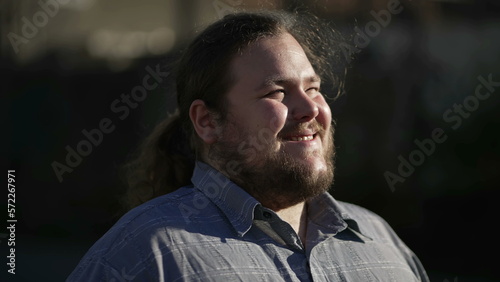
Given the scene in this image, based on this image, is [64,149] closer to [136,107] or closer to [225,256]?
[136,107]

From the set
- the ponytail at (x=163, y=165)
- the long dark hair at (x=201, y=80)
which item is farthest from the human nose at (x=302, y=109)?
the ponytail at (x=163, y=165)

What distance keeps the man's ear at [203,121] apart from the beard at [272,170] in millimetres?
57

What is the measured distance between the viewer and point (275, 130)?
2.30 meters

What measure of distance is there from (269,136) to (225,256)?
0.44m

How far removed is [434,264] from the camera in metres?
5.11

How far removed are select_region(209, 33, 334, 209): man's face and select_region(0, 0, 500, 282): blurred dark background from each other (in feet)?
7.54

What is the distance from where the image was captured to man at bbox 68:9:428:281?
6.86 ft

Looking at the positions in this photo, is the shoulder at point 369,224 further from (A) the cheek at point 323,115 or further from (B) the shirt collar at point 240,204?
(A) the cheek at point 323,115

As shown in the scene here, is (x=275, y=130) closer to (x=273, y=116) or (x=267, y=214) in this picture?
(x=273, y=116)

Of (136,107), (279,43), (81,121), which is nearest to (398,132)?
(136,107)

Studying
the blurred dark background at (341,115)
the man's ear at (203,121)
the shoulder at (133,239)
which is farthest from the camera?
the blurred dark background at (341,115)

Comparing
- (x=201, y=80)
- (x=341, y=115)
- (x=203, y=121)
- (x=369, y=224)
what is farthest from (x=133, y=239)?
(x=341, y=115)

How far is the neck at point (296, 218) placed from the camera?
2.39 m

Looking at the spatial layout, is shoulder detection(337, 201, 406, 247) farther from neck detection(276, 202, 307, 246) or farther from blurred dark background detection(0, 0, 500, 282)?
blurred dark background detection(0, 0, 500, 282)
